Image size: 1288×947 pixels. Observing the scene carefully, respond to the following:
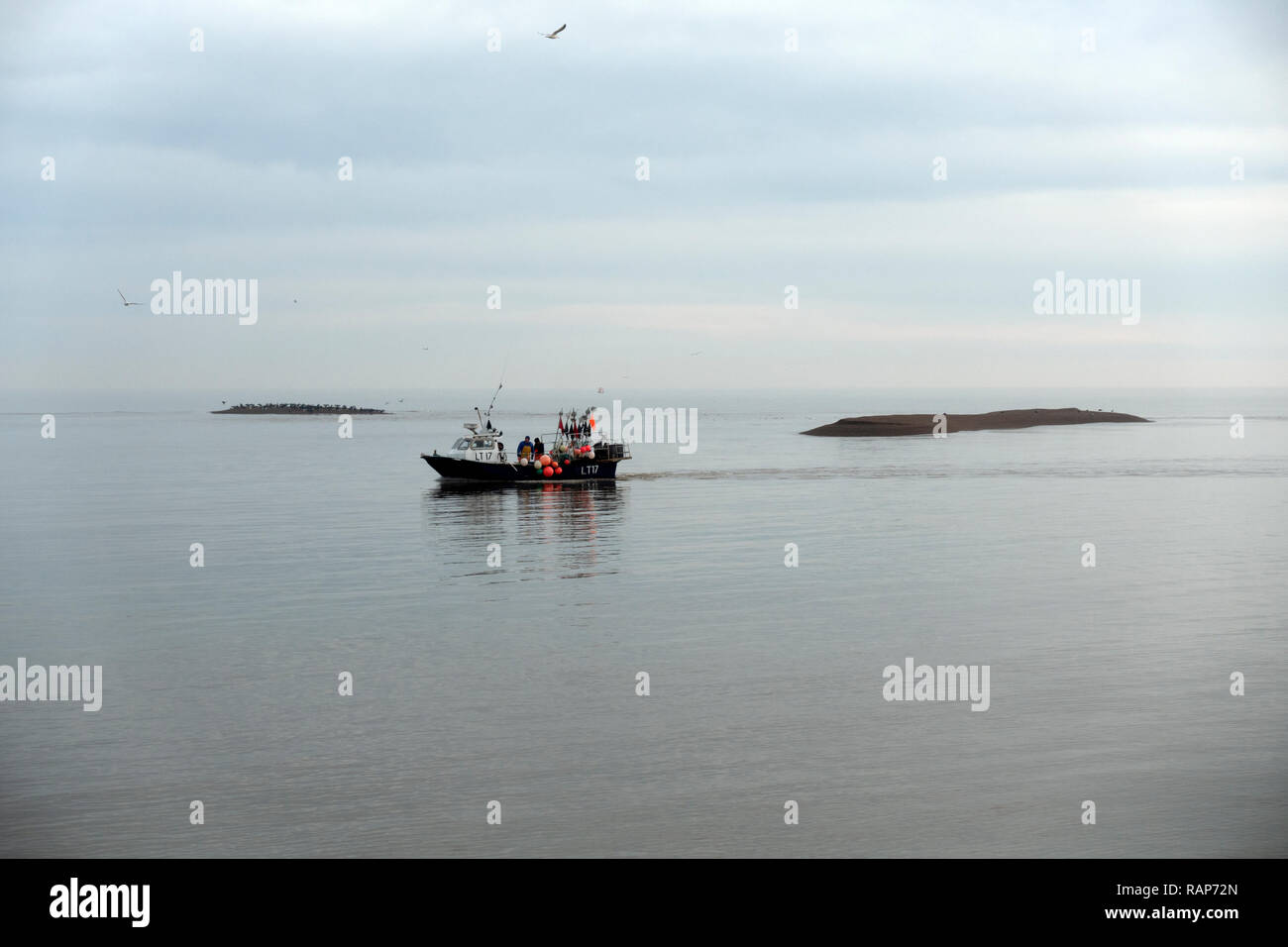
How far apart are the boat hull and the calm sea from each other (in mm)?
16938

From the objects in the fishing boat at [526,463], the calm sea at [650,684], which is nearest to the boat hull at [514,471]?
the fishing boat at [526,463]

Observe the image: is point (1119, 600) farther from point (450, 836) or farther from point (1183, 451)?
point (1183, 451)

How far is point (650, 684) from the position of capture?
27375mm

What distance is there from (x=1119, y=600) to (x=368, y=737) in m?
25.0

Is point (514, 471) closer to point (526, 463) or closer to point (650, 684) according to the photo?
point (526, 463)

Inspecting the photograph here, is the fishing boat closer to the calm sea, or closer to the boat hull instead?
the boat hull

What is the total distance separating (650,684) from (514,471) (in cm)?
5553

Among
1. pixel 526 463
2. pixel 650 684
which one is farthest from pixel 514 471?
pixel 650 684

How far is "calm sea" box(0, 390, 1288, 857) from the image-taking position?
19.2 metres

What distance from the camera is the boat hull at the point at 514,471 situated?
81.9m

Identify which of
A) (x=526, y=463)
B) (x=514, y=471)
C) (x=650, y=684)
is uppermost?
(x=526, y=463)

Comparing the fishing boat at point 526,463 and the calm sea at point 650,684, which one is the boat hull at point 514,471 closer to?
the fishing boat at point 526,463

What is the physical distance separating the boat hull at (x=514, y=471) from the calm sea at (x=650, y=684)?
1694 centimetres
